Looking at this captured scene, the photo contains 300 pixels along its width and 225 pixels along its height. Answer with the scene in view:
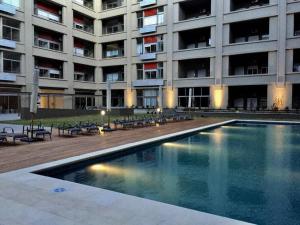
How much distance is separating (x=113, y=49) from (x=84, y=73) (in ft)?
19.8

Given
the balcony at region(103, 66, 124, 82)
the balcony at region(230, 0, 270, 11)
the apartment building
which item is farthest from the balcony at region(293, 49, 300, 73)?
the balcony at region(103, 66, 124, 82)

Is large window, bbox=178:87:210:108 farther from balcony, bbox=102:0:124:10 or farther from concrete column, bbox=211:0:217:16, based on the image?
balcony, bbox=102:0:124:10

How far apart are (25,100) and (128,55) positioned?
1620cm

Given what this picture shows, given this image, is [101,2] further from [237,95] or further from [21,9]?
[237,95]

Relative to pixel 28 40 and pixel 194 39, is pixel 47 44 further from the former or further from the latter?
pixel 194 39

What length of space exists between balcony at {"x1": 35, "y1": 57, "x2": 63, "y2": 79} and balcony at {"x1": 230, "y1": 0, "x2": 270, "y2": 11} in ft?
78.3

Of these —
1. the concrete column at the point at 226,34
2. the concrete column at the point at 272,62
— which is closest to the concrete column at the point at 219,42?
the concrete column at the point at 226,34

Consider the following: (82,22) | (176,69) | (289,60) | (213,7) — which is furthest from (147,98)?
(289,60)

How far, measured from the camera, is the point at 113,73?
4397 cm

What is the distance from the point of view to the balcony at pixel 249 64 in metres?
33.1

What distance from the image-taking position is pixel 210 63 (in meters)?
33.8

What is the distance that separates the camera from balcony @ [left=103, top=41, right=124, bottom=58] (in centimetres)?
4277

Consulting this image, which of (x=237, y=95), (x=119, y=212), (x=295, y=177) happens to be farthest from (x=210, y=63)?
(x=119, y=212)

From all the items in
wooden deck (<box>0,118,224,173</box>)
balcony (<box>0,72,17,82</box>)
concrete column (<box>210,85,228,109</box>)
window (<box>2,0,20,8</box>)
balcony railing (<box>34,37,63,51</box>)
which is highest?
window (<box>2,0,20,8</box>)
